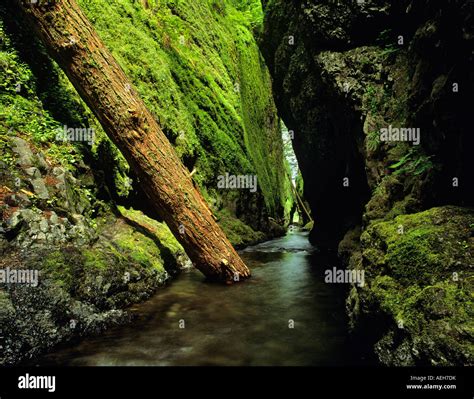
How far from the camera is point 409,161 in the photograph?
4559 mm

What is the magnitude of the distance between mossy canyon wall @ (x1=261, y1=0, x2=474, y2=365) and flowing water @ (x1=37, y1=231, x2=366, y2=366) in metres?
0.59

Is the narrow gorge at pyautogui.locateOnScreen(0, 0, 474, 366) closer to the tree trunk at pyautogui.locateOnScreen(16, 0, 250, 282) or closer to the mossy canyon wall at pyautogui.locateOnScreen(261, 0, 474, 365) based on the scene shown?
the mossy canyon wall at pyautogui.locateOnScreen(261, 0, 474, 365)

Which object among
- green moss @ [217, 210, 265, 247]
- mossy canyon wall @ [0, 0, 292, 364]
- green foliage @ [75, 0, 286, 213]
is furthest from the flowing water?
green foliage @ [75, 0, 286, 213]

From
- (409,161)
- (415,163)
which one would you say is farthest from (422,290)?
(409,161)

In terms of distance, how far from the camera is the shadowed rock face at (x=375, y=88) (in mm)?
3510

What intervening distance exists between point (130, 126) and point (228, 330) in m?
3.77

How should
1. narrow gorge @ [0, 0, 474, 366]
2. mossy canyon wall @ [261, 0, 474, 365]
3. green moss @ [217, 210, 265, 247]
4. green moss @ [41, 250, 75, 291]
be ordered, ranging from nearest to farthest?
mossy canyon wall @ [261, 0, 474, 365]
narrow gorge @ [0, 0, 474, 366]
green moss @ [41, 250, 75, 291]
green moss @ [217, 210, 265, 247]

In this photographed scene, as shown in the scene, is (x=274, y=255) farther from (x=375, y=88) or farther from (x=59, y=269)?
(x=59, y=269)

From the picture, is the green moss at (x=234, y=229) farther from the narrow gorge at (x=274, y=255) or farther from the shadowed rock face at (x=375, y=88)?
the shadowed rock face at (x=375, y=88)

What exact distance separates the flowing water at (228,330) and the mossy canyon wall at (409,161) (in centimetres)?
59

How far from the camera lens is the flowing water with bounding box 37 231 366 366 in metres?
3.10

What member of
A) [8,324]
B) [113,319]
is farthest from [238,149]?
[8,324]

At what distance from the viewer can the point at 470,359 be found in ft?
6.79

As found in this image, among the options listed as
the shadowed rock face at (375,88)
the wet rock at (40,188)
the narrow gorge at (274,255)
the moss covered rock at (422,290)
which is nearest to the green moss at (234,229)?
the narrow gorge at (274,255)
